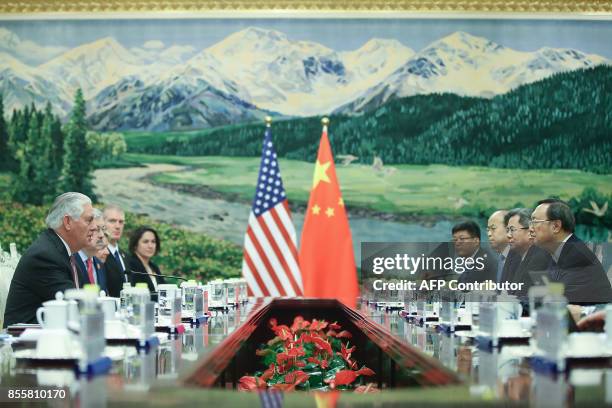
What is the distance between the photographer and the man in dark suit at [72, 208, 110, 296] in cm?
427

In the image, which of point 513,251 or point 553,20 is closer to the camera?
point 513,251

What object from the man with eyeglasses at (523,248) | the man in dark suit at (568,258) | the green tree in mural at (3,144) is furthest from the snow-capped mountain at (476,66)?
the man in dark suit at (568,258)

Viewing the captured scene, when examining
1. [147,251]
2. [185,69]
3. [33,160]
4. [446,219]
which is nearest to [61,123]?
[33,160]

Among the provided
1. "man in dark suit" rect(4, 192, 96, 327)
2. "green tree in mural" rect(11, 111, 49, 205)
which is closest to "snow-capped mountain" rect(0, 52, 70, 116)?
"green tree in mural" rect(11, 111, 49, 205)

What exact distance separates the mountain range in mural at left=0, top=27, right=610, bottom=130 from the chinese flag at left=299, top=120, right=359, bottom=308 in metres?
0.89

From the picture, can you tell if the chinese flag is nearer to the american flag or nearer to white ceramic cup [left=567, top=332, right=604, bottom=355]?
the american flag

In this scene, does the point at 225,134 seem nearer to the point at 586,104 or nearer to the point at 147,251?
the point at 147,251

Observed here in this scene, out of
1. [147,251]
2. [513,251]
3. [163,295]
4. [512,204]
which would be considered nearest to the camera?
[163,295]

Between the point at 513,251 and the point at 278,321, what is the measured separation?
5.11 feet

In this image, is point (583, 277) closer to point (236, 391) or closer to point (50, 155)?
point (236, 391)

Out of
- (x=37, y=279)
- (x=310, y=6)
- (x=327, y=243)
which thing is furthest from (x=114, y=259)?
(x=310, y=6)

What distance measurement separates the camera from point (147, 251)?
6.54 metres

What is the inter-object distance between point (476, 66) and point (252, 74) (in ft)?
7.51

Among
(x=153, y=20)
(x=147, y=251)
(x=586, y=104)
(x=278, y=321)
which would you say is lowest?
(x=278, y=321)
